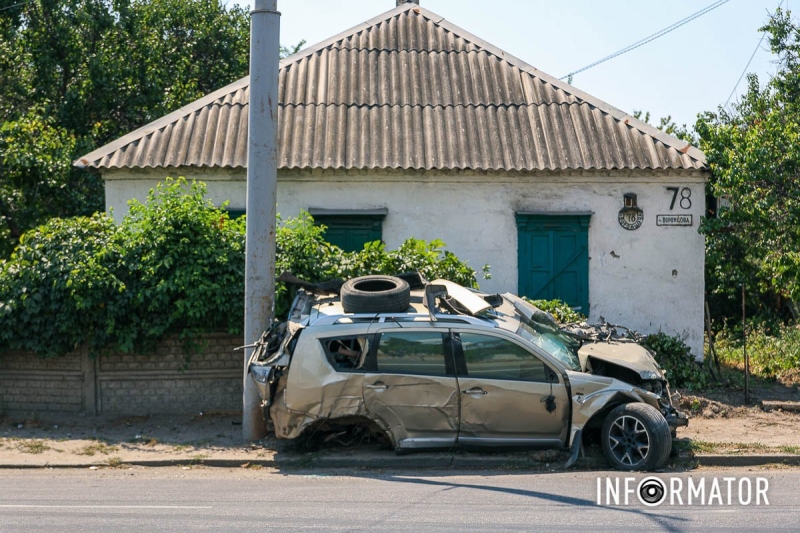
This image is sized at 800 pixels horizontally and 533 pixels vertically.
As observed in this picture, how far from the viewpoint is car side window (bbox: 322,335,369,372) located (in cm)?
876

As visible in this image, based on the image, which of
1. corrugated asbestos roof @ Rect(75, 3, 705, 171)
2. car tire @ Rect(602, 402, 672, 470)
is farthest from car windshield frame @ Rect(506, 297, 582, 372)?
corrugated asbestos roof @ Rect(75, 3, 705, 171)

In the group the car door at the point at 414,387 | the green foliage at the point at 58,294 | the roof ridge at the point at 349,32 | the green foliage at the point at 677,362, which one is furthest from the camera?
the roof ridge at the point at 349,32

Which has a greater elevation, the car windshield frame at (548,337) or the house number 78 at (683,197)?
the house number 78 at (683,197)

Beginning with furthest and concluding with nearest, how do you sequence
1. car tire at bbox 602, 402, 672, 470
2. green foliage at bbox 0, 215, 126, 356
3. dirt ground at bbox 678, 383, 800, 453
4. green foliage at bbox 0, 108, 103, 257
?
green foliage at bbox 0, 108, 103, 257, green foliage at bbox 0, 215, 126, 356, dirt ground at bbox 678, 383, 800, 453, car tire at bbox 602, 402, 672, 470

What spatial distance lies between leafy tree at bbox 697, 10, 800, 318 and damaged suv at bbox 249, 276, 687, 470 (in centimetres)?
462

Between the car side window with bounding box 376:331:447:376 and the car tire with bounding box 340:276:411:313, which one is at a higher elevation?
the car tire with bounding box 340:276:411:313

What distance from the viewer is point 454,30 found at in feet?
52.6

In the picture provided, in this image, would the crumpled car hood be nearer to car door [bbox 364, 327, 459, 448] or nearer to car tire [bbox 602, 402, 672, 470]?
car tire [bbox 602, 402, 672, 470]

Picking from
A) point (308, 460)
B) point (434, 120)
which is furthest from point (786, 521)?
point (434, 120)

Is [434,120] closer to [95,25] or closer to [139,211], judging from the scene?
[139,211]

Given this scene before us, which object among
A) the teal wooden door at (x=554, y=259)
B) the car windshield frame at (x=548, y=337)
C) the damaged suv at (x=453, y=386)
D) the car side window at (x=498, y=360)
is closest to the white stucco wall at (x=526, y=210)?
the teal wooden door at (x=554, y=259)

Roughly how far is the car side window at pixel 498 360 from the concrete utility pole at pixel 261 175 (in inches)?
94.6

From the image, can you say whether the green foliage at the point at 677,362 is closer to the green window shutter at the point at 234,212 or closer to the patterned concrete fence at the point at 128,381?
the patterned concrete fence at the point at 128,381

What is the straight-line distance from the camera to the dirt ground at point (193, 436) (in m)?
9.34
